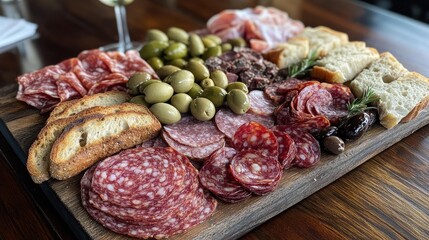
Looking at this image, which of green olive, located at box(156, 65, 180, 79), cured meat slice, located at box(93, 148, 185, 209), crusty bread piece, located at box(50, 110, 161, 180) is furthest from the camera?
green olive, located at box(156, 65, 180, 79)

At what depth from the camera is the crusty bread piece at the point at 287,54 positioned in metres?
1.90

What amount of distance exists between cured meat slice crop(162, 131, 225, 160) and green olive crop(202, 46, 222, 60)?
64 centimetres

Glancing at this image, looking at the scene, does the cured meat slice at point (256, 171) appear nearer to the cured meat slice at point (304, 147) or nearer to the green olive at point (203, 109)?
the cured meat slice at point (304, 147)

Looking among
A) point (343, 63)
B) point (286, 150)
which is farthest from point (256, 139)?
point (343, 63)

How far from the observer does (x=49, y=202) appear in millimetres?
1369

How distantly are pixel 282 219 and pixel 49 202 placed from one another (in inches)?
29.5

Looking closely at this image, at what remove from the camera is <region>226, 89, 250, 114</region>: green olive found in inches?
58.4

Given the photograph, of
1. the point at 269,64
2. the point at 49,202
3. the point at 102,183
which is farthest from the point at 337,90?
the point at 49,202

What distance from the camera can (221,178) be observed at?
1243mm

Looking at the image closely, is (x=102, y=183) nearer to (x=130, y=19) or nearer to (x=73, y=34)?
(x=73, y=34)

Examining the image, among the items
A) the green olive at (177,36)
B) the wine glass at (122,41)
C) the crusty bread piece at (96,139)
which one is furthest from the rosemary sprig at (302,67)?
the wine glass at (122,41)

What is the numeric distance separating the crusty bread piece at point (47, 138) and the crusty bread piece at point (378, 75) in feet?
2.73

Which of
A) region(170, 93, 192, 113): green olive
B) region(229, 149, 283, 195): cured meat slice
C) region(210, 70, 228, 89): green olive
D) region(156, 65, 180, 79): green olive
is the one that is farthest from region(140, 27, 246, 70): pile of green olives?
region(229, 149, 283, 195): cured meat slice

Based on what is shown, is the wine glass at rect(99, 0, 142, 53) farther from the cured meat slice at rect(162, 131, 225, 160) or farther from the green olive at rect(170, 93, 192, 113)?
the cured meat slice at rect(162, 131, 225, 160)
